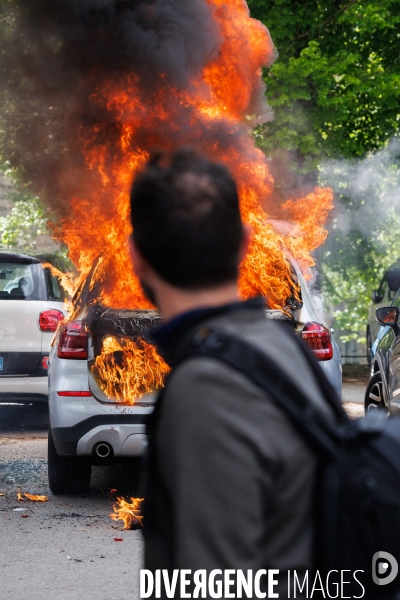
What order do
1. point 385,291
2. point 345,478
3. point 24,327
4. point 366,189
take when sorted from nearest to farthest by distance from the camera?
1. point 345,478
2. point 24,327
3. point 385,291
4. point 366,189

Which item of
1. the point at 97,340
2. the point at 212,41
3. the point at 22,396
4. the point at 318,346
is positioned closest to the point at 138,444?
the point at 97,340

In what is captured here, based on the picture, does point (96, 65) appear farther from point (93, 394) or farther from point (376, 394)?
point (93, 394)

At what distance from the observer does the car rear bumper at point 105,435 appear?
608 cm

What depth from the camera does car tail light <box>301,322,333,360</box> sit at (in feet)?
21.4

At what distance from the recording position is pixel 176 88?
36.7ft

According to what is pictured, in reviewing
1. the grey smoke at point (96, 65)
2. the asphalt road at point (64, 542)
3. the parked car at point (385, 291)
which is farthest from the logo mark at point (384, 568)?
the parked car at point (385, 291)

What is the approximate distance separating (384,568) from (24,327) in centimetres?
862

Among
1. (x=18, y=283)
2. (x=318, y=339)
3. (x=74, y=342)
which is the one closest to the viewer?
(x=74, y=342)

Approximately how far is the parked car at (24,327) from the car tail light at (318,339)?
3.95 meters

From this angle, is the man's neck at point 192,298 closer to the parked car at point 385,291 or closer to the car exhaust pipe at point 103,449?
the car exhaust pipe at point 103,449

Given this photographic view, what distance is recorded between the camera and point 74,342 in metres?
6.30

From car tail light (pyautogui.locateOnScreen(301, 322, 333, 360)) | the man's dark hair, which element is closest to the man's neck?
the man's dark hair

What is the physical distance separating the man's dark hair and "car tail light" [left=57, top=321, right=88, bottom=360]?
15.6ft

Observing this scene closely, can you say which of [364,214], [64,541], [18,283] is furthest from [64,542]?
[364,214]
